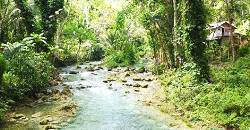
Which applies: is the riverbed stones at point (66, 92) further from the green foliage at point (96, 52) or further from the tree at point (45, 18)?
the green foliage at point (96, 52)

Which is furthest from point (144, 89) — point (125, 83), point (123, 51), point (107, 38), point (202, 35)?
point (107, 38)

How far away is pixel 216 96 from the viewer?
52.5 ft

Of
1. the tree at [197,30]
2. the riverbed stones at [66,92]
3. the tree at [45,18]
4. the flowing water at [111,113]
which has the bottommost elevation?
the flowing water at [111,113]

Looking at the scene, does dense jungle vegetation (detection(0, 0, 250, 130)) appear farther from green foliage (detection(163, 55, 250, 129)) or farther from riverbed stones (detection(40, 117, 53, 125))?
riverbed stones (detection(40, 117, 53, 125))

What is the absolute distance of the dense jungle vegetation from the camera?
16156 millimetres

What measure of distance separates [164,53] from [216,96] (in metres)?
12.1

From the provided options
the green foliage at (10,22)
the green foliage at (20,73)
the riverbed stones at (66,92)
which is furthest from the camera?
the green foliage at (10,22)

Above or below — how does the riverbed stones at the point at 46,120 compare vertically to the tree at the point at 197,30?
below

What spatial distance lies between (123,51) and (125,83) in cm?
1449

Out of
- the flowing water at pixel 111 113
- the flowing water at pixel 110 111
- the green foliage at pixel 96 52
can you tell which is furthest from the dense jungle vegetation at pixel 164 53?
the flowing water at pixel 111 113

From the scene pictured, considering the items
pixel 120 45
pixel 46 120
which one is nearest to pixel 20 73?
pixel 46 120

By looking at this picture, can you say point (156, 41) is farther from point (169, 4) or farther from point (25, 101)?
point (25, 101)

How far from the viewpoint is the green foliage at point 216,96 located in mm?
13945

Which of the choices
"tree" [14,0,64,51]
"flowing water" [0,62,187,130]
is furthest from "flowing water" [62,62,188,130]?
"tree" [14,0,64,51]
